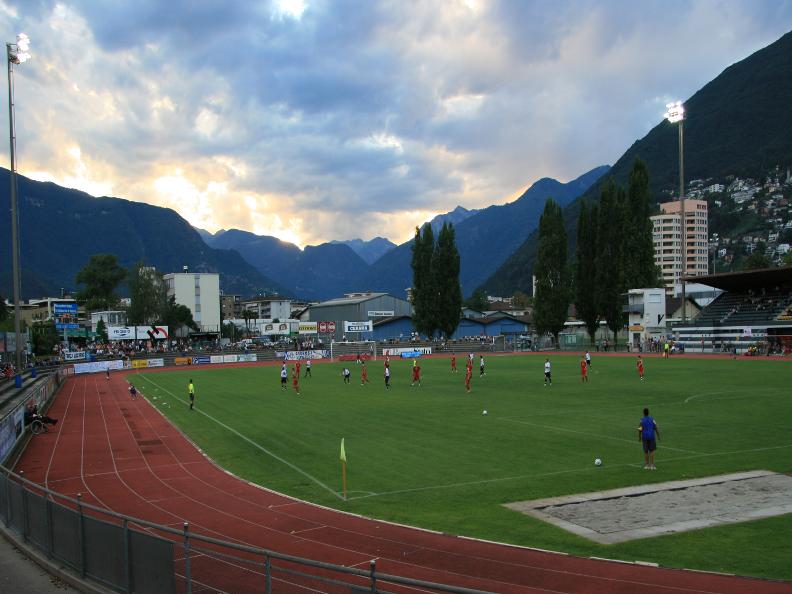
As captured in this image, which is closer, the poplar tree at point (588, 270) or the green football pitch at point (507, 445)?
the green football pitch at point (507, 445)

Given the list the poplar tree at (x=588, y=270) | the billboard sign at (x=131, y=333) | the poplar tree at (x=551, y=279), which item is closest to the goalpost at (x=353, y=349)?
the billboard sign at (x=131, y=333)

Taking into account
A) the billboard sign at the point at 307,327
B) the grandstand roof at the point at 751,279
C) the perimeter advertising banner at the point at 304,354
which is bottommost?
the perimeter advertising banner at the point at 304,354

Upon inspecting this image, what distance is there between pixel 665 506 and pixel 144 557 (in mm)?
10970

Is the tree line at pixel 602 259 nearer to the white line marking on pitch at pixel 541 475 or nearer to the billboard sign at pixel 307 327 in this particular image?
the billboard sign at pixel 307 327

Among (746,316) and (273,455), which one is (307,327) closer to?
(746,316)

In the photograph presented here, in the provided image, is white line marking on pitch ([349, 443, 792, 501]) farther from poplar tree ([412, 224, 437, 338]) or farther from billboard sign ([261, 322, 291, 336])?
billboard sign ([261, 322, 291, 336])

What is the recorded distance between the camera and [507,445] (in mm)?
22266

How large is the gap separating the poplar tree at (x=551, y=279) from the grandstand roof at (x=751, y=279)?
20.2 metres

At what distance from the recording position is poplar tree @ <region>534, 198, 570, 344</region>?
90500mm

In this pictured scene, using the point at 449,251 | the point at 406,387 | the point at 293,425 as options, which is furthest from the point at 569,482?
the point at 449,251

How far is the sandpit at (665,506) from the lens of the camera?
13039mm

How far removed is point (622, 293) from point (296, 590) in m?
81.5

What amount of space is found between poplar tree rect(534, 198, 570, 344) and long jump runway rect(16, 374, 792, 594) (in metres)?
70.4

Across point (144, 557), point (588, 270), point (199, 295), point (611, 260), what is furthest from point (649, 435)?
point (199, 295)
